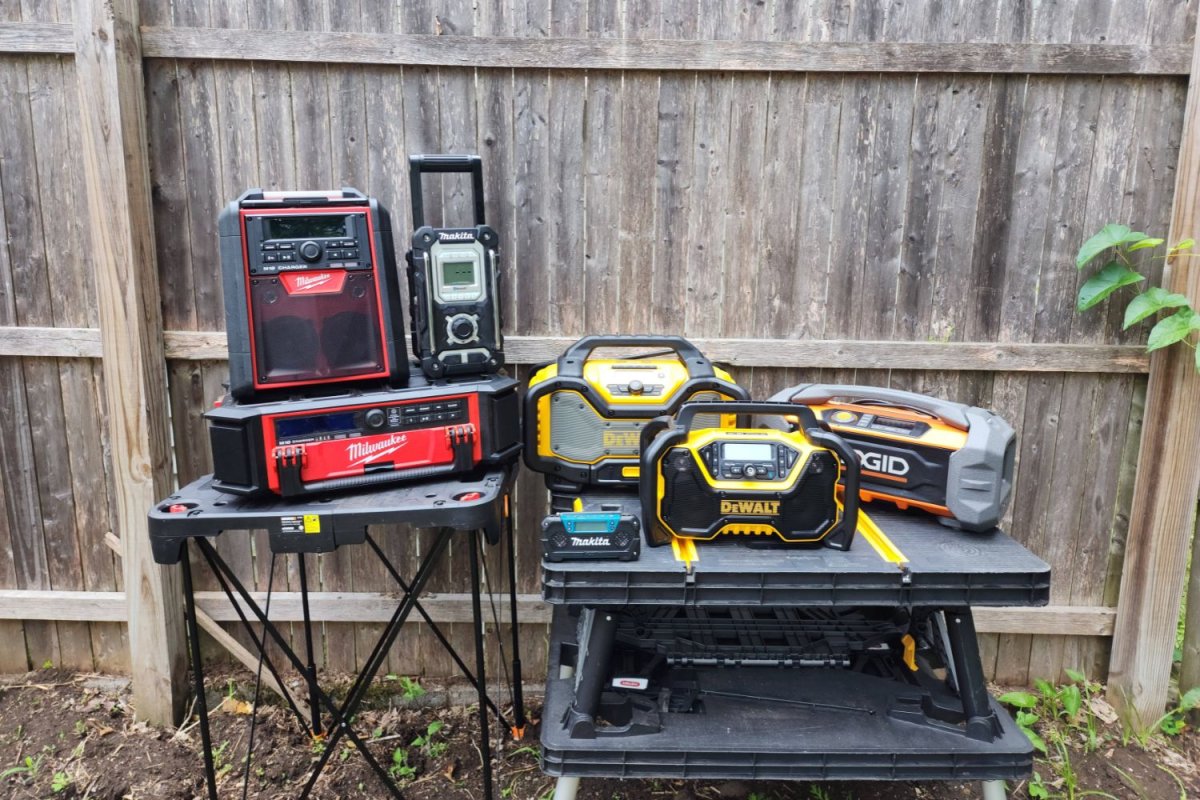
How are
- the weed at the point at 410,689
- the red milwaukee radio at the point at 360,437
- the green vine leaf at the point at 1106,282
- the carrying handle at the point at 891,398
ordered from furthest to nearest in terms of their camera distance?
the weed at the point at 410,689
the green vine leaf at the point at 1106,282
the carrying handle at the point at 891,398
the red milwaukee radio at the point at 360,437

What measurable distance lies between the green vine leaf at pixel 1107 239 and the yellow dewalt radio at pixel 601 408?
1.34m

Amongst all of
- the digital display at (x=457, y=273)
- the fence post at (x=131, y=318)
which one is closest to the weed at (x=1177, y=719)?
the digital display at (x=457, y=273)

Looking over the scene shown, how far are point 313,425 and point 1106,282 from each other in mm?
2582

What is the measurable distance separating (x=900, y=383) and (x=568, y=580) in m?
1.62

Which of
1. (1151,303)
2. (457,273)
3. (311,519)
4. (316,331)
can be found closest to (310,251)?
(316,331)

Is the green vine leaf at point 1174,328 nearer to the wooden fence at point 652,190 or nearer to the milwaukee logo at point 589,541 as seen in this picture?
the wooden fence at point 652,190

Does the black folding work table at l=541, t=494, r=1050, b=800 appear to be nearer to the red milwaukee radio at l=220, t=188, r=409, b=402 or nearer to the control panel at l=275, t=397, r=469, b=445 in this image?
the control panel at l=275, t=397, r=469, b=445

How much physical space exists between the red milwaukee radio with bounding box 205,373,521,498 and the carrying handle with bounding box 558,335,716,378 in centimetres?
22

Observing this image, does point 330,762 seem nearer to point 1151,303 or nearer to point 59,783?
point 59,783

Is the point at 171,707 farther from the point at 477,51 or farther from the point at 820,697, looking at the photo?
the point at 477,51

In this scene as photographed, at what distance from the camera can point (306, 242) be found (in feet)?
6.37

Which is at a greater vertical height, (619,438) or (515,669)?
(619,438)

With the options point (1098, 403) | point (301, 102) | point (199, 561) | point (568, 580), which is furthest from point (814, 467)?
point (199, 561)

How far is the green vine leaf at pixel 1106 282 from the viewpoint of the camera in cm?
249
